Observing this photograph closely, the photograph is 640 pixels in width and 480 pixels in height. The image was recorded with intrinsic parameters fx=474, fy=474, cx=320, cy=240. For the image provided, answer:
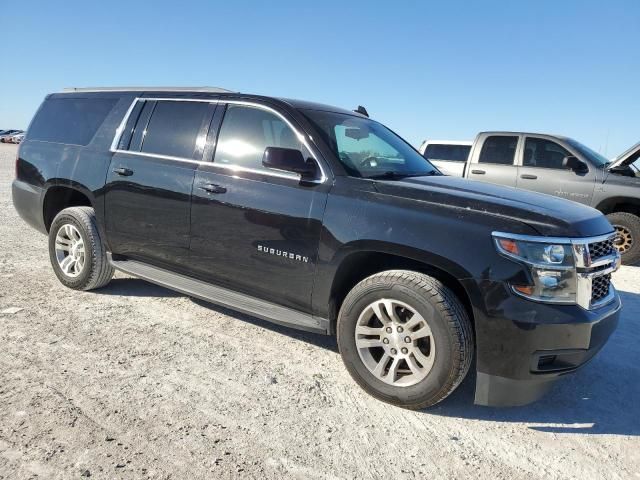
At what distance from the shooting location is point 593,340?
2613 millimetres

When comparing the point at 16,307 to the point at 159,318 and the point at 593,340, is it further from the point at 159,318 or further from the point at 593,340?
the point at 593,340

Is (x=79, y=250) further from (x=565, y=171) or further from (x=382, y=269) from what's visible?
(x=565, y=171)

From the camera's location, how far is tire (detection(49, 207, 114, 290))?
4.39 metres

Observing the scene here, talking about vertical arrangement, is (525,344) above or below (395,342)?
above

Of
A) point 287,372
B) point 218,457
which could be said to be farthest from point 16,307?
point 218,457

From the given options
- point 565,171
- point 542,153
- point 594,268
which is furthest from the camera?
point 542,153

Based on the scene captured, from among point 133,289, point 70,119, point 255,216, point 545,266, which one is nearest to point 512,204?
point 545,266

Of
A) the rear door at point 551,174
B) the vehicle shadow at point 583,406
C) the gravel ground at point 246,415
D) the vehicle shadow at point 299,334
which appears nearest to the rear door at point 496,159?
the rear door at point 551,174

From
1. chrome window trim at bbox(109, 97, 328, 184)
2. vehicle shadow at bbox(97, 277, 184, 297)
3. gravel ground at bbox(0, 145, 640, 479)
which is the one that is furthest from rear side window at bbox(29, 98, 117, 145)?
gravel ground at bbox(0, 145, 640, 479)

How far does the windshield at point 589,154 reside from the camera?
299 inches

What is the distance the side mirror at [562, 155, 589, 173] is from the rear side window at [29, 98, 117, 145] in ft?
20.8

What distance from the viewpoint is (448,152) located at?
9.62m

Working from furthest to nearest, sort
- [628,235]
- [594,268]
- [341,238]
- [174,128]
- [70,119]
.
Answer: [628,235]
[70,119]
[174,128]
[341,238]
[594,268]

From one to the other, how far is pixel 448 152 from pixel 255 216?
23.6 ft
